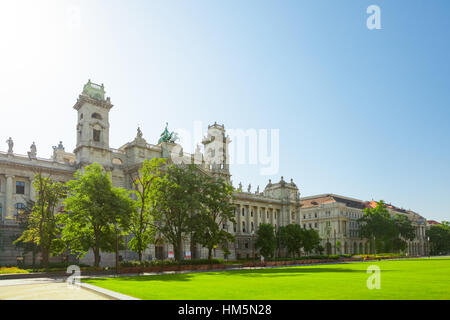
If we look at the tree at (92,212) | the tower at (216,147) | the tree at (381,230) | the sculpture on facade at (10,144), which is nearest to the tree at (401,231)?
the tree at (381,230)

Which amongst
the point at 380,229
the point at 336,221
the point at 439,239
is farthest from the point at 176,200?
the point at 439,239

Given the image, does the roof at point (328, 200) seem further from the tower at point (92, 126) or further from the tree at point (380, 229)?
the tower at point (92, 126)

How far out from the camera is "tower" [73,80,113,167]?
6744 cm

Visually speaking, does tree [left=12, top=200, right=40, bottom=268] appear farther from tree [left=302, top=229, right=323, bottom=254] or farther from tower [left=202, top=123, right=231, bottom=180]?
tree [left=302, top=229, right=323, bottom=254]

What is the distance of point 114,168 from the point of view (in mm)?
70625

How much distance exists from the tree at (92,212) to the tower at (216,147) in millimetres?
46776

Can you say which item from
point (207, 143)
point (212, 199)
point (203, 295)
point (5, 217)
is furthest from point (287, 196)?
point (203, 295)

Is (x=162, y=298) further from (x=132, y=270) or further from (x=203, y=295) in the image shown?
(x=132, y=270)

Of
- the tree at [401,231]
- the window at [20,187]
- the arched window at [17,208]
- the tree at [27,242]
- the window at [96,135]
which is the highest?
the window at [96,135]

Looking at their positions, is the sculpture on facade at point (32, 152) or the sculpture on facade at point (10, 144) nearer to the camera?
the sculpture on facade at point (10, 144)

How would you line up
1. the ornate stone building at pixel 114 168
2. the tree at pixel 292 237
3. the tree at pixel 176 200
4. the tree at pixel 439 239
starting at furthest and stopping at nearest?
the tree at pixel 439 239 < the tree at pixel 292 237 < the ornate stone building at pixel 114 168 < the tree at pixel 176 200

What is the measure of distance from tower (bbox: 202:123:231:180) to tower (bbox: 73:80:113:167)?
29126 millimetres

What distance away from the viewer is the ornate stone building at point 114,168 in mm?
59812
